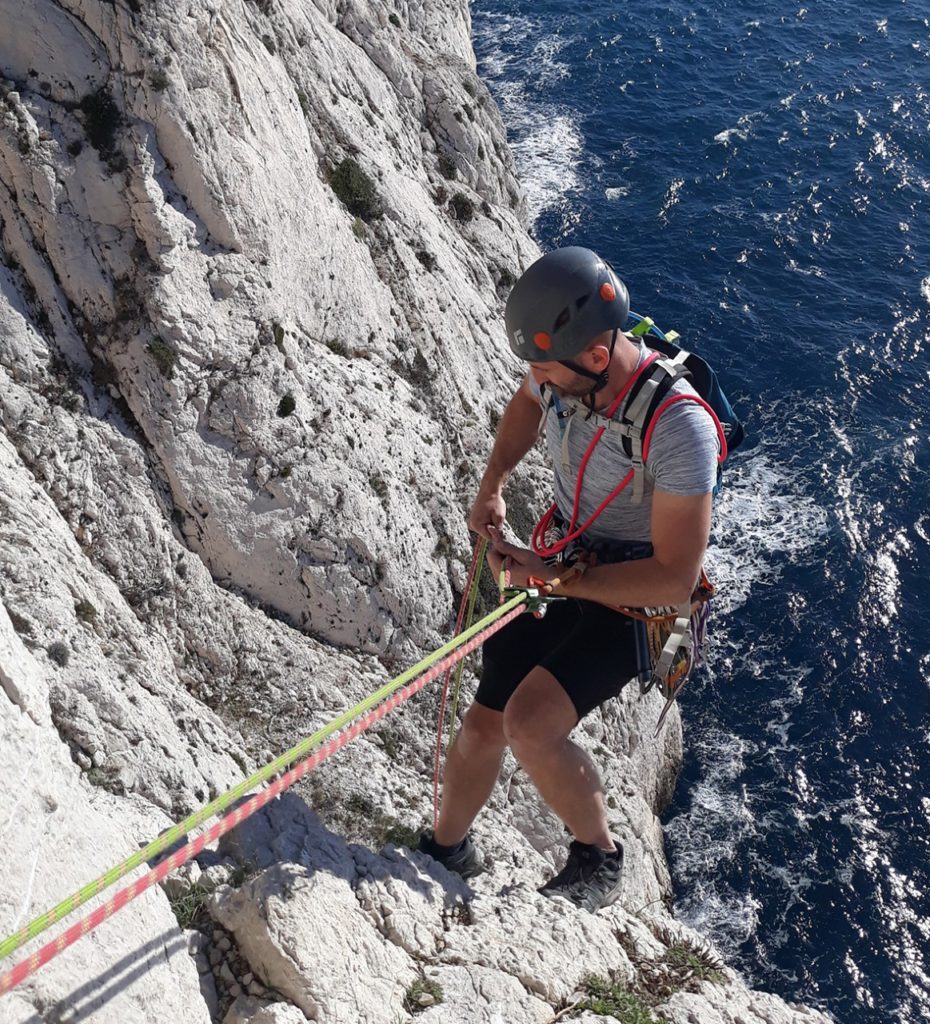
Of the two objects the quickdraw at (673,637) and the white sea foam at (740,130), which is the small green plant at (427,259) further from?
the white sea foam at (740,130)

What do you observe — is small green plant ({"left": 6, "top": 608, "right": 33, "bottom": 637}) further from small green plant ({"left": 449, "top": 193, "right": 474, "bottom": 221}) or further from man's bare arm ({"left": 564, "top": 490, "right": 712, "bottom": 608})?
small green plant ({"left": 449, "top": 193, "right": 474, "bottom": 221})

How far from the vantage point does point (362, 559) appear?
13727 mm

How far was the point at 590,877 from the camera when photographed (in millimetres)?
8156

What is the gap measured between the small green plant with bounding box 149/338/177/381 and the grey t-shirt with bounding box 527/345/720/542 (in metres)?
5.99

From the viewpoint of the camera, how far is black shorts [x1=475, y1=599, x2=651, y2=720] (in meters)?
7.35

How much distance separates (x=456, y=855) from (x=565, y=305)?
192 inches

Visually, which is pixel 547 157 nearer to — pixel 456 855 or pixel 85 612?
pixel 85 612

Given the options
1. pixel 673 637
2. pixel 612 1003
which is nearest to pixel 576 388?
pixel 673 637

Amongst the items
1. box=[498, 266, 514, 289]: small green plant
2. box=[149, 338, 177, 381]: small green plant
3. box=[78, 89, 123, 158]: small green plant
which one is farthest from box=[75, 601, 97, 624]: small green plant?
box=[498, 266, 514, 289]: small green plant

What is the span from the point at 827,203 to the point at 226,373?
3260 centimetres

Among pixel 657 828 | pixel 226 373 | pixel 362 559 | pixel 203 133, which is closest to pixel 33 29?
pixel 203 133

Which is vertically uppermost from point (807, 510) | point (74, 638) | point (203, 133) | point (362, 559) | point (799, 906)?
point (203, 133)

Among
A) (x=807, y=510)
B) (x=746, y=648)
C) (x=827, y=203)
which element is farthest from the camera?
(x=827, y=203)

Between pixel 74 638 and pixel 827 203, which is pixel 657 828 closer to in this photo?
pixel 74 638
